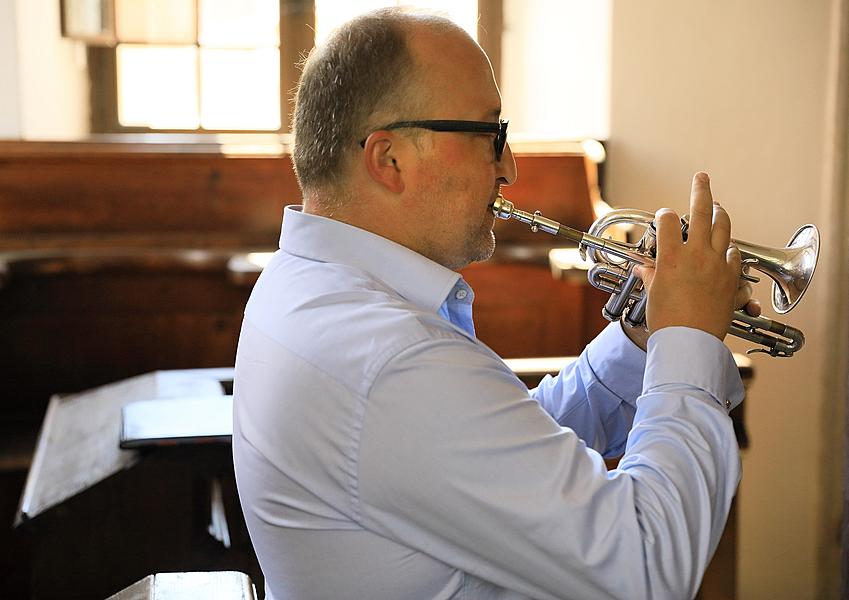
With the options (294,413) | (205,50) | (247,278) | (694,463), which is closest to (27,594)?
(247,278)

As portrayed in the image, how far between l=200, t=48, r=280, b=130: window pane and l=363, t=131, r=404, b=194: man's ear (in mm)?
3507

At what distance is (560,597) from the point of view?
3.91ft

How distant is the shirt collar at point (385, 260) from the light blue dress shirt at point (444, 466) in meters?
0.03

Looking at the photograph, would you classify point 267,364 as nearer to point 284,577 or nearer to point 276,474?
point 276,474

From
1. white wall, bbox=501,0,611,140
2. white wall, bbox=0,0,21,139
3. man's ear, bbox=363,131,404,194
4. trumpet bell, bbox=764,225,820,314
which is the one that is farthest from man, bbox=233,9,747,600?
white wall, bbox=0,0,21,139

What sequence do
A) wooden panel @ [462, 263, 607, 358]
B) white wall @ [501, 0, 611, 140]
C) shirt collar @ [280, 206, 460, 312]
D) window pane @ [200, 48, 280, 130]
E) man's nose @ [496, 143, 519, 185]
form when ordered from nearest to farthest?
shirt collar @ [280, 206, 460, 312], man's nose @ [496, 143, 519, 185], wooden panel @ [462, 263, 607, 358], white wall @ [501, 0, 611, 140], window pane @ [200, 48, 280, 130]

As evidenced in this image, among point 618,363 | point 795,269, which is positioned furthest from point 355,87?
point 795,269

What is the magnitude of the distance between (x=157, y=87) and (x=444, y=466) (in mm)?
3983

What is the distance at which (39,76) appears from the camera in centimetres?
437

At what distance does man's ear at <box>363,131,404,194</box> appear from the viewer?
1453mm

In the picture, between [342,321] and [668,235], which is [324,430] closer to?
[342,321]

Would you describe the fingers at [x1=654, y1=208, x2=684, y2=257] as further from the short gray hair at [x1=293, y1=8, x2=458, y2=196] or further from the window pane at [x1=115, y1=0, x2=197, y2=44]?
the window pane at [x1=115, y1=0, x2=197, y2=44]

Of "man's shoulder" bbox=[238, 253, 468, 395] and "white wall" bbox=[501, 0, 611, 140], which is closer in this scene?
"man's shoulder" bbox=[238, 253, 468, 395]

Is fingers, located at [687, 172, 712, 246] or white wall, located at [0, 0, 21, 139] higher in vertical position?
white wall, located at [0, 0, 21, 139]
